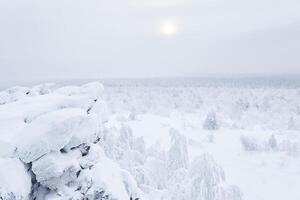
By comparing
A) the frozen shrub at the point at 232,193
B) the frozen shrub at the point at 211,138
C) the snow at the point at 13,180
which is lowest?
the frozen shrub at the point at 211,138

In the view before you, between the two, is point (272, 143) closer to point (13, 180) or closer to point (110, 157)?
Result: point (110, 157)

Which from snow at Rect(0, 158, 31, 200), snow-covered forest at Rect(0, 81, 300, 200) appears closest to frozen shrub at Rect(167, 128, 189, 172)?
snow-covered forest at Rect(0, 81, 300, 200)

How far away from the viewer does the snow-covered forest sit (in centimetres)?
945

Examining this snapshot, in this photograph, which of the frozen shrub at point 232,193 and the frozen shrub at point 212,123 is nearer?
the frozen shrub at point 232,193

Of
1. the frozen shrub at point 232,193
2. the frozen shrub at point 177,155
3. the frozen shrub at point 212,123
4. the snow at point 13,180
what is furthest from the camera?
the frozen shrub at point 212,123

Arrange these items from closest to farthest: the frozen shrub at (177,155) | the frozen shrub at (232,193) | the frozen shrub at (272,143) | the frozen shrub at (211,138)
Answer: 1. the frozen shrub at (232,193)
2. the frozen shrub at (177,155)
3. the frozen shrub at (272,143)
4. the frozen shrub at (211,138)

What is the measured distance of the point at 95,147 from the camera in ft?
35.6

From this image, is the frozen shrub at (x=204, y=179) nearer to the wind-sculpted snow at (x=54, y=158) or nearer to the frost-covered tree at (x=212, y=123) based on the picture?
the wind-sculpted snow at (x=54, y=158)

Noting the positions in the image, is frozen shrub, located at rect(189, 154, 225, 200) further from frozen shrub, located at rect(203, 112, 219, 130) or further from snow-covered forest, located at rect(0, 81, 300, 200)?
frozen shrub, located at rect(203, 112, 219, 130)

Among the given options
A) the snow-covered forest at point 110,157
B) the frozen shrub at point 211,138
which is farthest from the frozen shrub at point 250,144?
the frozen shrub at point 211,138

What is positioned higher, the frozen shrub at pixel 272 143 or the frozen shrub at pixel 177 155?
the frozen shrub at pixel 177 155

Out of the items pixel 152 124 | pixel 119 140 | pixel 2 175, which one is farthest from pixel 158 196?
pixel 152 124

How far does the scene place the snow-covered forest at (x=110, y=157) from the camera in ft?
31.0

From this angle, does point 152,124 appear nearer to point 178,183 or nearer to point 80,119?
point 178,183
